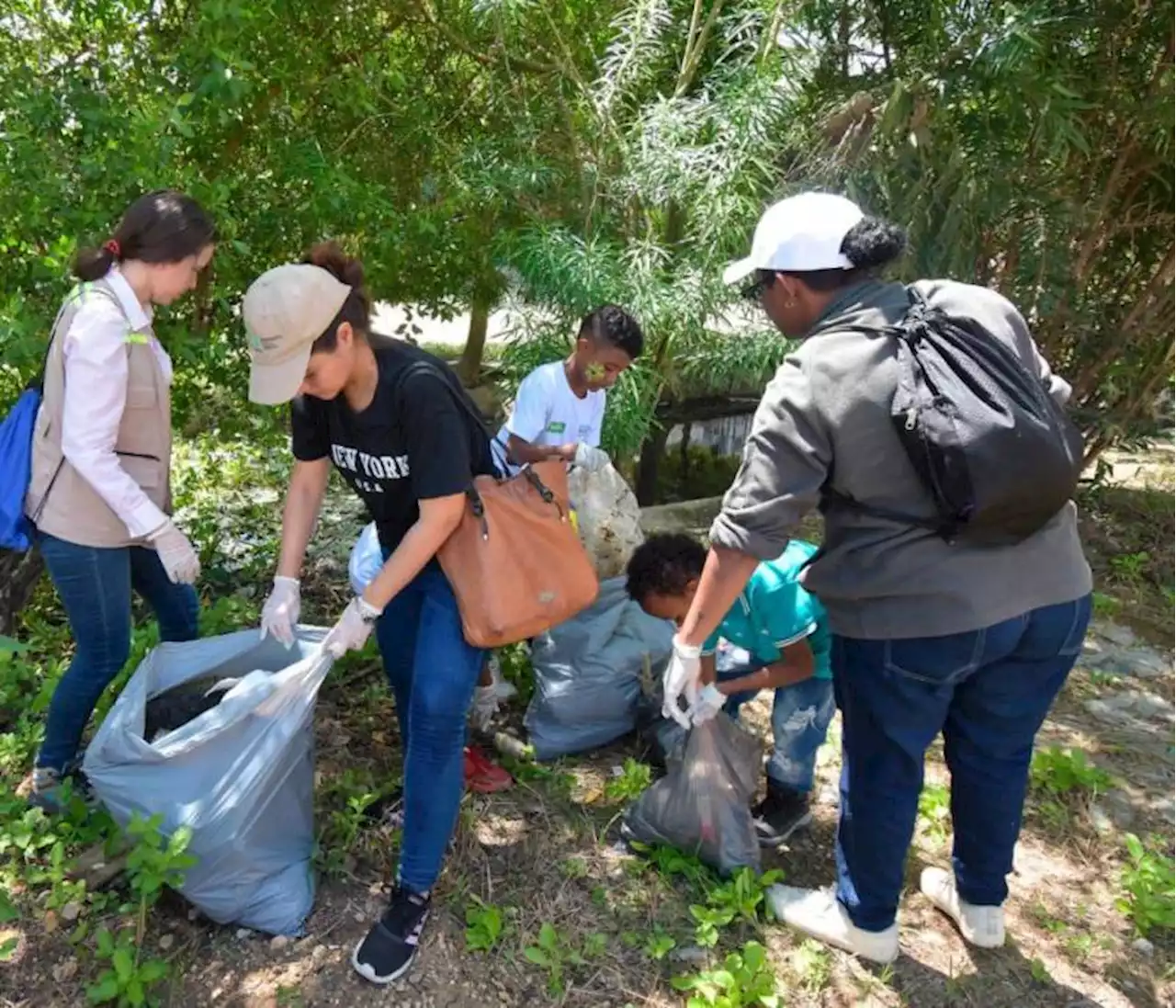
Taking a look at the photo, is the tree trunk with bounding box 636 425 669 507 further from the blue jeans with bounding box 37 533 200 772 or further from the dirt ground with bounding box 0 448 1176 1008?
the blue jeans with bounding box 37 533 200 772

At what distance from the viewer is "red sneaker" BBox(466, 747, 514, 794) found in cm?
264

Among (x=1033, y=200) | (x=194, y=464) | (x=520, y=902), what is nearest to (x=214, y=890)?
(x=520, y=902)

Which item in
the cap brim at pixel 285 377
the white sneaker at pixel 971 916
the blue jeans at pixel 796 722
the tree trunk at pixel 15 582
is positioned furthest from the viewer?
the tree trunk at pixel 15 582

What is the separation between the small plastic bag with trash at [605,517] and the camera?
3.21m

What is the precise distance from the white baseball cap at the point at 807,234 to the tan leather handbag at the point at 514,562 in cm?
70

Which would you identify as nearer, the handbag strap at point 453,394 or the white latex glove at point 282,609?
the handbag strap at point 453,394

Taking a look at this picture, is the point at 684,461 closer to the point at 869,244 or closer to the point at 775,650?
the point at 775,650

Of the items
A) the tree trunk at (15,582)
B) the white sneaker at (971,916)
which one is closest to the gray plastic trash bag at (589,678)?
the white sneaker at (971,916)

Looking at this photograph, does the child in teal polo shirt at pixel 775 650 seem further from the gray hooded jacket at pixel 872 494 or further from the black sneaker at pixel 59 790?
the black sneaker at pixel 59 790

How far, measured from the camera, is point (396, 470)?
197cm

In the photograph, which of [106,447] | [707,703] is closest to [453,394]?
[106,447]

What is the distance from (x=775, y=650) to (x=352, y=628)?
0.98 metres

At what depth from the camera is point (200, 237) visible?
223 centimetres

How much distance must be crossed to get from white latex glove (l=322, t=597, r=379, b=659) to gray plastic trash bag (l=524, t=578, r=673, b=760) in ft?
2.99
